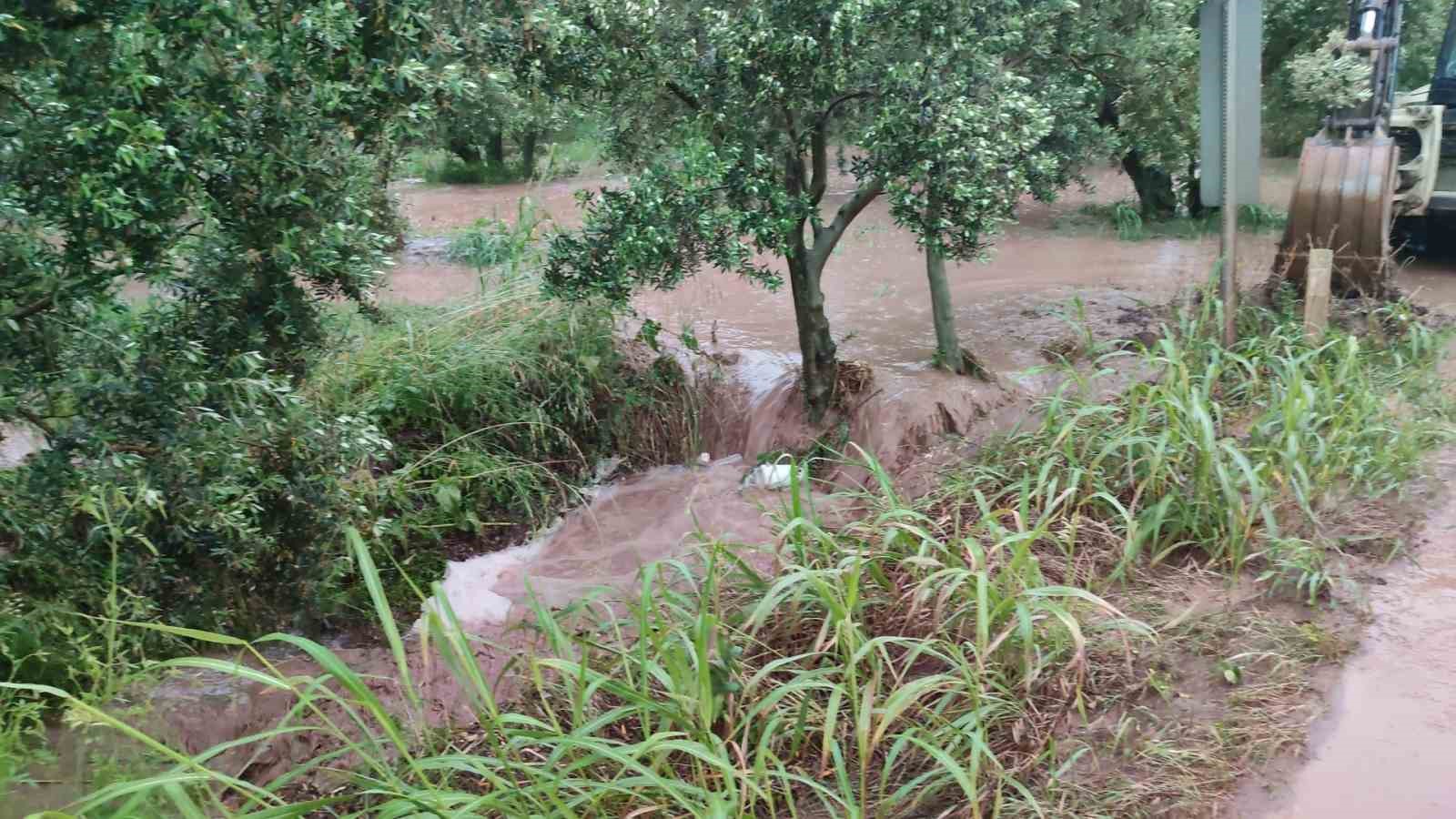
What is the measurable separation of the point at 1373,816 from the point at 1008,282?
7.37 m

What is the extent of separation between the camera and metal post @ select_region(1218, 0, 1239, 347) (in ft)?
18.1

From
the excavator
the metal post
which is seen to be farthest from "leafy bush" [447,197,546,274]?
the excavator

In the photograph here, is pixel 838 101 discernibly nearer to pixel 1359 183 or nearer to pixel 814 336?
pixel 814 336

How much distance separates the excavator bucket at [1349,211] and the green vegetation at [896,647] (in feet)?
7.16

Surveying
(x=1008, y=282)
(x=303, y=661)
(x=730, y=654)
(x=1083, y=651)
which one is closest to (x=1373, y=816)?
(x=1083, y=651)

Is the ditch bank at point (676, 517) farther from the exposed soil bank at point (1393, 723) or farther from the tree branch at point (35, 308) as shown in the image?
the exposed soil bank at point (1393, 723)

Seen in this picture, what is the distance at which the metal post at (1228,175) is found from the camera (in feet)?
18.1

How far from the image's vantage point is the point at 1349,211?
7.08m

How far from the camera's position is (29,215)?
3391 millimetres

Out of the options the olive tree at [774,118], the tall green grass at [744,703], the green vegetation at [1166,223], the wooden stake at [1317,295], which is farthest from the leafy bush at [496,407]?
the green vegetation at [1166,223]

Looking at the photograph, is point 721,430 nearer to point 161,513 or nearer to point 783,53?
point 783,53

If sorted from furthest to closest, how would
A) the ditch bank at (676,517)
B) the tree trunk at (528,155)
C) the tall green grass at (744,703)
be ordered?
the tree trunk at (528,155), the ditch bank at (676,517), the tall green grass at (744,703)

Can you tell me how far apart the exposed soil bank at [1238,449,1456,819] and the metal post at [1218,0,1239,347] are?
208 cm

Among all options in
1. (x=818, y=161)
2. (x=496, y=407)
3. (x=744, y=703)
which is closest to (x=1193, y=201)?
(x=818, y=161)
